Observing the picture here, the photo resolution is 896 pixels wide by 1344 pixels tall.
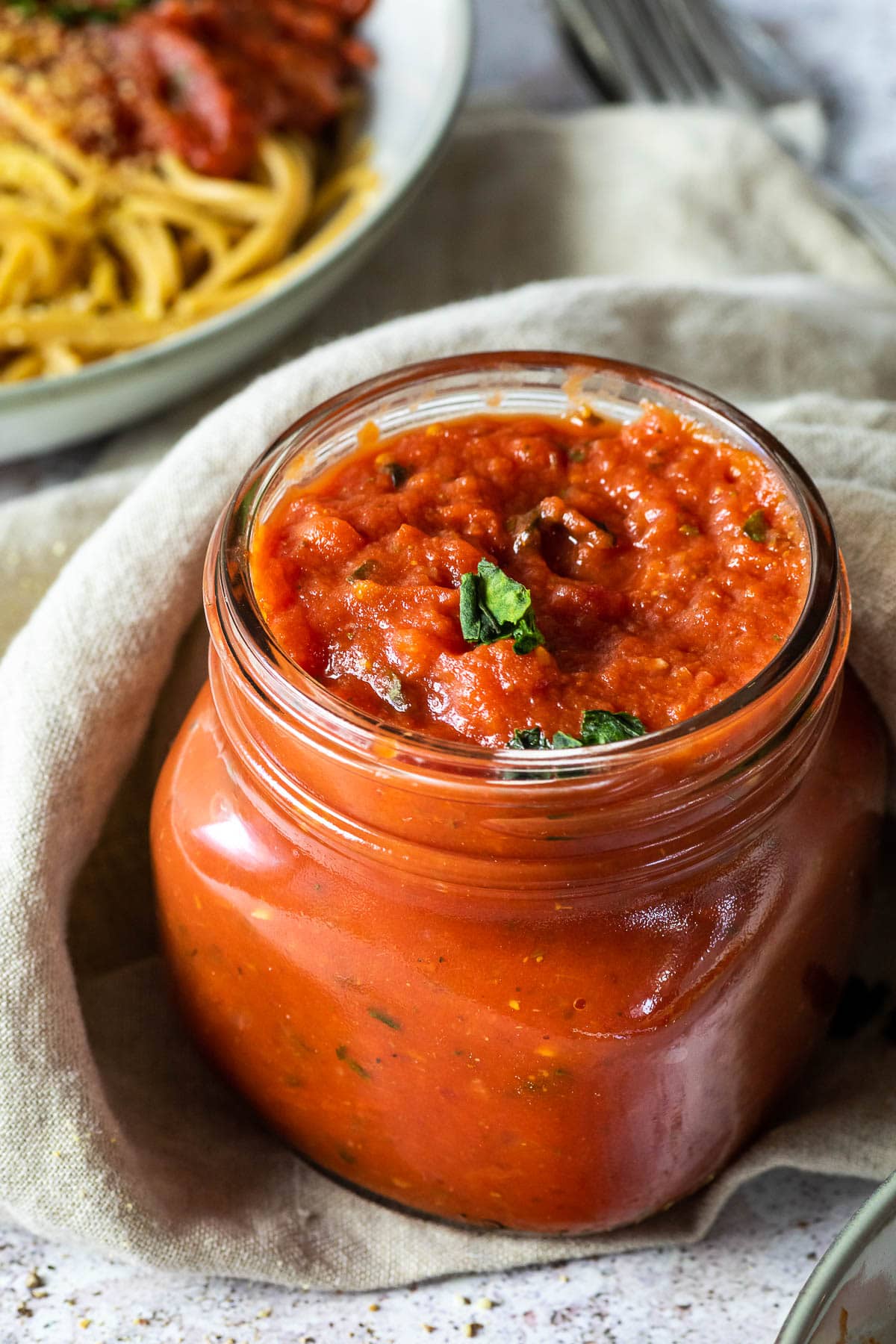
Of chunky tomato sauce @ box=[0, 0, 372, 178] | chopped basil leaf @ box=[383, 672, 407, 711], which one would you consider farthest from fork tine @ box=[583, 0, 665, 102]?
chopped basil leaf @ box=[383, 672, 407, 711]

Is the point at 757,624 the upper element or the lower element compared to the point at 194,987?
upper

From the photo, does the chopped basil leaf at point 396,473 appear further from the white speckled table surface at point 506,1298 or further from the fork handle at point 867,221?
the fork handle at point 867,221

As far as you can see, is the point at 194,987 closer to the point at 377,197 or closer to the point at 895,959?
the point at 895,959

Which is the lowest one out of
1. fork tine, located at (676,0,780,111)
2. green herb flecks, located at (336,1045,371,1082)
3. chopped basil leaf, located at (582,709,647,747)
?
fork tine, located at (676,0,780,111)

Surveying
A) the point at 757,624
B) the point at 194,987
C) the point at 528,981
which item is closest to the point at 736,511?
the point at 757,624

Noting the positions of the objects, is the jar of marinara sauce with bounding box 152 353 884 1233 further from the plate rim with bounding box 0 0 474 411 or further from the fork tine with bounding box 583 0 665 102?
the fork tine with bounding box 583 0 665 102

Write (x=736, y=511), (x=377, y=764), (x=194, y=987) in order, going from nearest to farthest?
(x=377, y=764)
(x=736, y=511)
(x=194, y=987)
